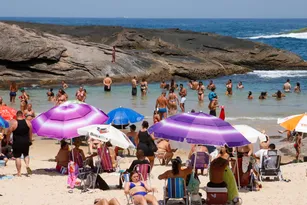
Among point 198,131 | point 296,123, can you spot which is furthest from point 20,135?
point 296,123

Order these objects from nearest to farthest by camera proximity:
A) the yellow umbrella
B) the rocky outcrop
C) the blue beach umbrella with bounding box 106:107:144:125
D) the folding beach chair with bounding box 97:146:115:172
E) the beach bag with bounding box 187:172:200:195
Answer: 1. the beach bag with bounding box 187:172:200:195
2. the folding beach chair with bounding box 97:146:115:172
3. the yellow umbrella
4. the blue beach umbrella with bounding box 106:107:144:125
5. the rocky outcrop

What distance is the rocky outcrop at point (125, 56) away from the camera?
35812 mm

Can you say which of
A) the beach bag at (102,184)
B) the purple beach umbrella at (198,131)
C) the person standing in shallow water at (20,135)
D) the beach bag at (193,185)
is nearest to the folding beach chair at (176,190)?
the beach bag at (193,185)

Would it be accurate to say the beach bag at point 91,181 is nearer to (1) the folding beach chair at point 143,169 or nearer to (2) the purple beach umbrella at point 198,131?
(1) the folding beach chair at point 143,169

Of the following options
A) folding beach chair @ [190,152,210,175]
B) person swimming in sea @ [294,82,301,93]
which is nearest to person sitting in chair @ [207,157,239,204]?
folding beach chair @ [190,152,210,175]

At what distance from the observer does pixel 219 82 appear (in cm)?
3959

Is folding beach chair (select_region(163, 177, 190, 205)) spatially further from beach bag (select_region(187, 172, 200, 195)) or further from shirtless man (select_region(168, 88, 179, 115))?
shirtless man (select_region(168, 88, 179, 115))

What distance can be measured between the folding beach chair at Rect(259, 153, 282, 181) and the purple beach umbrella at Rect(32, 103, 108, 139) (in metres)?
3.39

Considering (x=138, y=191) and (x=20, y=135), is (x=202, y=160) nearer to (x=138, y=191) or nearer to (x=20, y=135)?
(x=138, y=191)

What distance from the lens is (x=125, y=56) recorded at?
128 feet

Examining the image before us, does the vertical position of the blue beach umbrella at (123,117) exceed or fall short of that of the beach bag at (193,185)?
it exceeds it

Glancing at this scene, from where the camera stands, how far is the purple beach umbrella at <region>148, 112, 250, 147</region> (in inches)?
407

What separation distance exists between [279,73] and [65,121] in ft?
114

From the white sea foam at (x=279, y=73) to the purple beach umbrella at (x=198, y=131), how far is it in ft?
110
